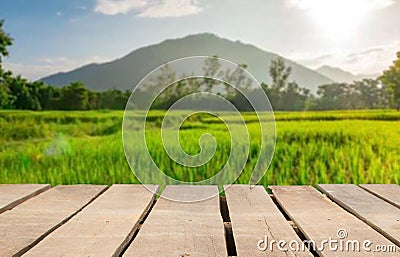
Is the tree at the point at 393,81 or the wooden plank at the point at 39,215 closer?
the wooden plank at the point at 39,215

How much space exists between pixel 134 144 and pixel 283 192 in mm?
1930

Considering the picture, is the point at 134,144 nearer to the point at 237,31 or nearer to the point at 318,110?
the point at 237,31

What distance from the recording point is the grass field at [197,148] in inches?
111

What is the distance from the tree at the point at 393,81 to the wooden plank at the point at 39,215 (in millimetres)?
2543

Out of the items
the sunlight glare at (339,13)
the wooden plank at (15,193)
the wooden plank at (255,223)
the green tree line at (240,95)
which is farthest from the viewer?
the green tree line at (240,95)

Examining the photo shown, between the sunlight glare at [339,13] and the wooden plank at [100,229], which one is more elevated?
the sunlight glare at [339,13]

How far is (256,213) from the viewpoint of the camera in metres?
1.13

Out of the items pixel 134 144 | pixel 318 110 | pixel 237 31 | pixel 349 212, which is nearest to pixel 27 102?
pixel 134 144

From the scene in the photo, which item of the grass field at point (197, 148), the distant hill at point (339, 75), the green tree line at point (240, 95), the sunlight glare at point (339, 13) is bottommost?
the grass field at point (197, 148)

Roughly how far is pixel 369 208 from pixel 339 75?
2344mm

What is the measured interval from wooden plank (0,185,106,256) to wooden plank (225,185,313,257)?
1.31 ft

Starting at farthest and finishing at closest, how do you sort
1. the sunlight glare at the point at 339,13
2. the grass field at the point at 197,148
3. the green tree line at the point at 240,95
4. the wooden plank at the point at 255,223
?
the green tree line at the point at 240,95 < the sunlight glare at the point at 339,13 < the grass field at the point at 197,148 < the wooden plank at the point at 255,223

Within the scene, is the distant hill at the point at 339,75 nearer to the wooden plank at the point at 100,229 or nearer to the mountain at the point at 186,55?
the mountain at the point at 186,55

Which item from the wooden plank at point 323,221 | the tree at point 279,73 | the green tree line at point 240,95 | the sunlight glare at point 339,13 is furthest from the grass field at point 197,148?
the wooden plank at point 323,221
